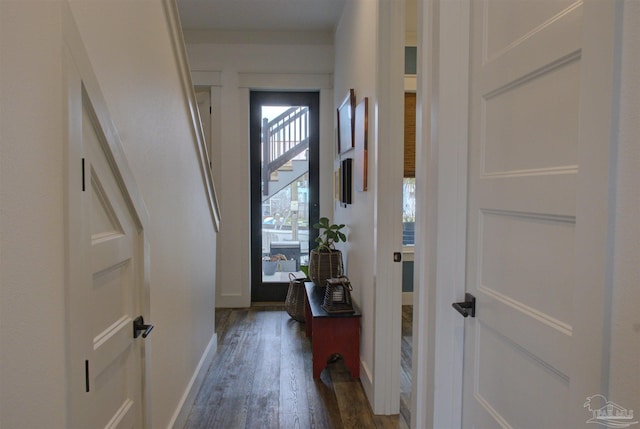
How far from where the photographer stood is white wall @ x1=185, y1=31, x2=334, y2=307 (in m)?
4.36

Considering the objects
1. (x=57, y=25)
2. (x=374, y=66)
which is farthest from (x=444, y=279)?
(x=374, y=66)

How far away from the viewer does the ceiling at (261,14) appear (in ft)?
12.2

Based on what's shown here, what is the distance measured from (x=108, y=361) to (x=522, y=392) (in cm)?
111

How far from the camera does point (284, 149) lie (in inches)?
181

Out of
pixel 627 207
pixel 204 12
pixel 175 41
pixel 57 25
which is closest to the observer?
pixel 627 207

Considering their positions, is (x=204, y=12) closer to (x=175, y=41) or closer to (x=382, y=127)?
(x=175, y=41)

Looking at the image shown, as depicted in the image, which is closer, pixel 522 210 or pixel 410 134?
pixel 522 210

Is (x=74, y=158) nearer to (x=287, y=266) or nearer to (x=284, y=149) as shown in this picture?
(x=284, y=149)

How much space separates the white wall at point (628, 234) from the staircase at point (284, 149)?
405 centimetres

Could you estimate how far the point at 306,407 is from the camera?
2.39 metres

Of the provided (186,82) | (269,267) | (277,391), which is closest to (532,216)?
(186,82)

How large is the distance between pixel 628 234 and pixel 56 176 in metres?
1.10

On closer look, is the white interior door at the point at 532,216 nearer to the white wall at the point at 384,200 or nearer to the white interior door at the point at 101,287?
the white wall at the point at 384,200

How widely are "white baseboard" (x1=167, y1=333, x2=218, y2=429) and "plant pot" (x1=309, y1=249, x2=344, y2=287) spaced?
0.91 metres
